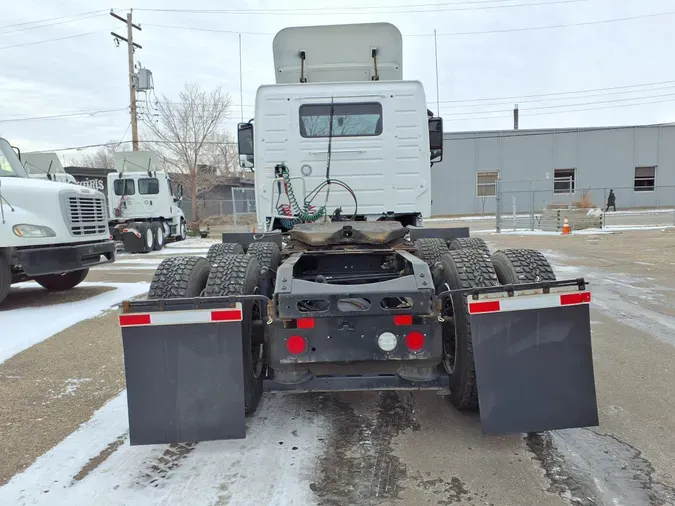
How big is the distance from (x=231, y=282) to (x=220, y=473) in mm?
1152

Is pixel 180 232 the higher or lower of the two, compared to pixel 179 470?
higher

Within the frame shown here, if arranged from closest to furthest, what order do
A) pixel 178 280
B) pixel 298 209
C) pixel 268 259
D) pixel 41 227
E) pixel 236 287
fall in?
1. pixel 236 287
2. pixel 178 280
3. pixel 268 259
4. pixel 298 209
5. pixel 41 227

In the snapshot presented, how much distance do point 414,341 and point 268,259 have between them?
1815mm

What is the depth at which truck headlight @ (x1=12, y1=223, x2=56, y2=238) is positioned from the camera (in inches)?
285

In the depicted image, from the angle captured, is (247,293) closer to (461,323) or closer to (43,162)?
(461,323)

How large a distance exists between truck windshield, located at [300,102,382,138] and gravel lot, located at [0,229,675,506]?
2.92m

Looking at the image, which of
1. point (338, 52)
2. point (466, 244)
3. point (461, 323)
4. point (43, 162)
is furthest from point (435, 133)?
point (43, 162)

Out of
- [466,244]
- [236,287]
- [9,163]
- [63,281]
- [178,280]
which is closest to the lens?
[236,287]

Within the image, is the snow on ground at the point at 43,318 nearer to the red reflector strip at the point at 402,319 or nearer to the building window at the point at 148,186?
the red reflector strip at the point at 402,319

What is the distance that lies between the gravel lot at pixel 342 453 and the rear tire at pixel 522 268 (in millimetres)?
1023

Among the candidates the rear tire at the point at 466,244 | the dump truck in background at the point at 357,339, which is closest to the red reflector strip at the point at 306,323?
the dump truck in background at the point at 357,339

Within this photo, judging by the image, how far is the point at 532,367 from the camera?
2.88m

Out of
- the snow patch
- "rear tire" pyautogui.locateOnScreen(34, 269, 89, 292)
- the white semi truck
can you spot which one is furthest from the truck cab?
"rear tire" pyautogui.locateOnScreen(34, 269, 89, 292)

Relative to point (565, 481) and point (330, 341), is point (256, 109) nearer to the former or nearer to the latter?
point (330, 341)
